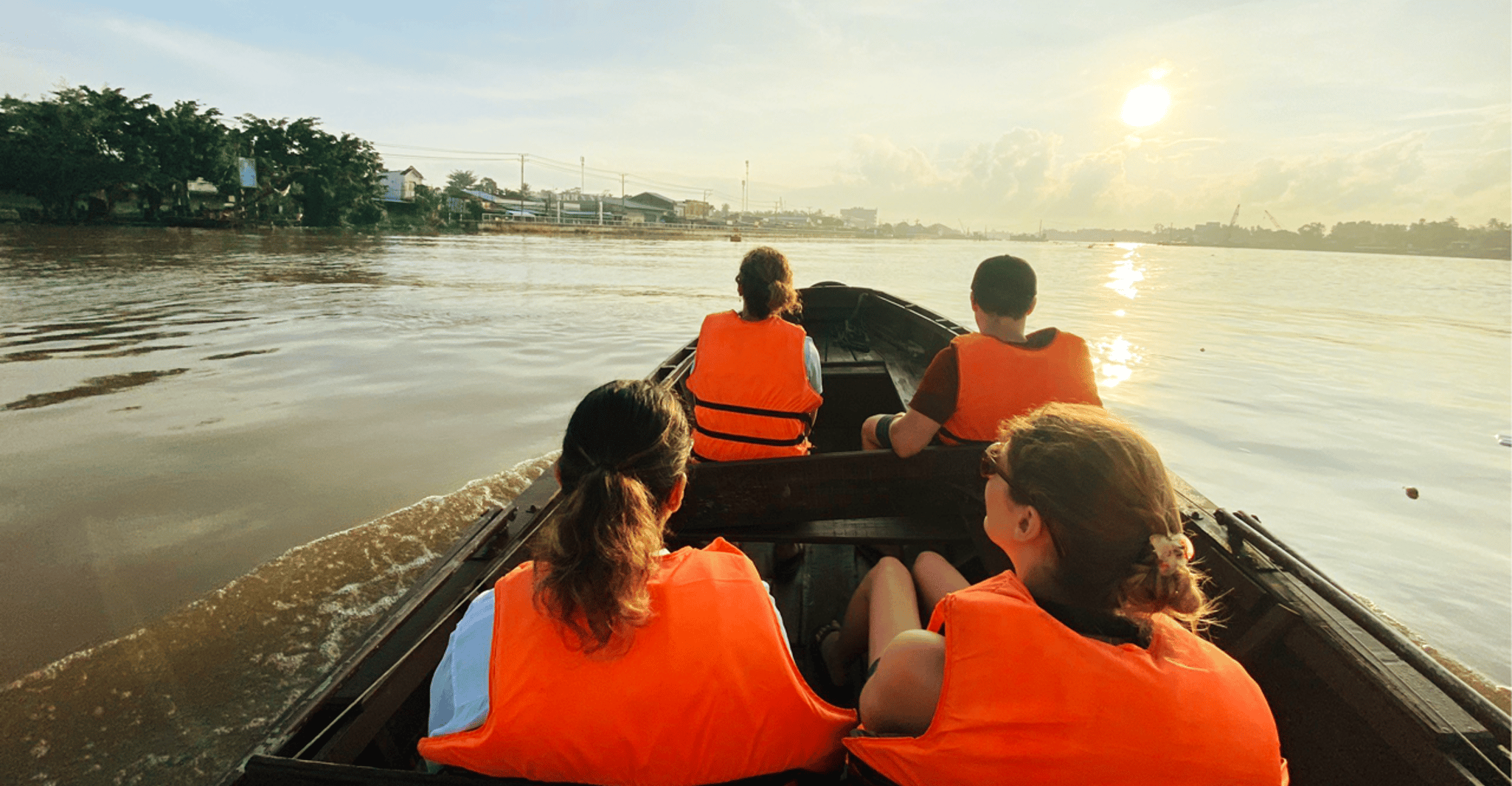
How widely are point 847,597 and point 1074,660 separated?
1789 mm

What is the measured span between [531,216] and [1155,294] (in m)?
63.1

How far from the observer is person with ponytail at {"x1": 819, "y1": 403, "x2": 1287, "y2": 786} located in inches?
42.8

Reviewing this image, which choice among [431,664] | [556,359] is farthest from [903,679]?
[556,359]

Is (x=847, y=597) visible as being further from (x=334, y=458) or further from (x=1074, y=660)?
(x=334, y=458)

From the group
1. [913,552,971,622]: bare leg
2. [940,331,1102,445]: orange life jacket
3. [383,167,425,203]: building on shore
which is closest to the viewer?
[913,552,971,622]: bare leg

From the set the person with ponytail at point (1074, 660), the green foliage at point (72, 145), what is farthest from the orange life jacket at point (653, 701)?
the green foliage at point (72, 145)

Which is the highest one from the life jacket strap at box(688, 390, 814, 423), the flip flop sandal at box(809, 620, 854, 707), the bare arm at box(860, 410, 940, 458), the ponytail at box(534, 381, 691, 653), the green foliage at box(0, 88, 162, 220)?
the green foliage at box(0, 88, 162, 220)

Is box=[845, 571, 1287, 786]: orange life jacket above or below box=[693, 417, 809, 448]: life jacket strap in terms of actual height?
above

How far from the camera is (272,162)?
40.6m

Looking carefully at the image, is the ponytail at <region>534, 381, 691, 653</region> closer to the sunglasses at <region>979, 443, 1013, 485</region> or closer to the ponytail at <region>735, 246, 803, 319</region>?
the sunglasses at <region>979, 443, 1013, 485</region>

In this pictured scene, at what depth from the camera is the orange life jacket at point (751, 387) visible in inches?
130

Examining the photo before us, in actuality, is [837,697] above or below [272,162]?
below

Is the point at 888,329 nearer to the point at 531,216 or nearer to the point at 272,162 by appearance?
the point at 272,162

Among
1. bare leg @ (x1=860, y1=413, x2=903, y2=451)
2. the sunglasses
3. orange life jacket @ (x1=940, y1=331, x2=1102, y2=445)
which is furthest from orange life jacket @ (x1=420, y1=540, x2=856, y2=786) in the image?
bare leg @ (x1=860, y1=413, x2=903, y2=451)
